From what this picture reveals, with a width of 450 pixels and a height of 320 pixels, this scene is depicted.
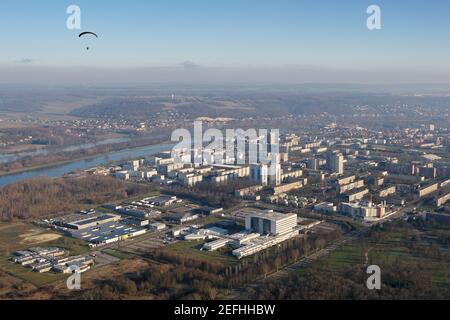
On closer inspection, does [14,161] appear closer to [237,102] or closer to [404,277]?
[404,277]

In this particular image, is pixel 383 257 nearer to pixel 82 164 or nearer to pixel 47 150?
pixel 82 164

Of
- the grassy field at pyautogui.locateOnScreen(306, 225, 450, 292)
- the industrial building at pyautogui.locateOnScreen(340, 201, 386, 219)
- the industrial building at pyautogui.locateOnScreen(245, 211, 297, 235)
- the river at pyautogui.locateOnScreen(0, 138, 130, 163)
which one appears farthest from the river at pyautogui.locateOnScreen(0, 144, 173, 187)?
the grassy field at pyautogui.locateOnScreen(306, 225, 450, 292)

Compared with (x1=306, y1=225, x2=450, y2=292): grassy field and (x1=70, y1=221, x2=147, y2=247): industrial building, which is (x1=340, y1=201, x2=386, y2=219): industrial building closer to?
(x1=306, y1=225, x2=450, y2=292): grassy field

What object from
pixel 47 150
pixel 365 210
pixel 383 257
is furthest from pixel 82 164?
pixel 383 257

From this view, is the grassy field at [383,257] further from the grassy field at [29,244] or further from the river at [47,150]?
the river at [47,150]

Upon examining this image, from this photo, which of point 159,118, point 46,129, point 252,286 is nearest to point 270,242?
point 252,286

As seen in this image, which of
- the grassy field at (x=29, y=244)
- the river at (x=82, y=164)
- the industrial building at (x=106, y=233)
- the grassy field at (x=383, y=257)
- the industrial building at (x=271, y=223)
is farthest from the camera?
the river at (x=82, y=164)

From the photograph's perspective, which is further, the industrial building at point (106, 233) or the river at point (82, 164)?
the river at point (82, 164)

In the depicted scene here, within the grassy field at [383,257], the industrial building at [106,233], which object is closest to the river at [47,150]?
the industrial building at [106,233]
